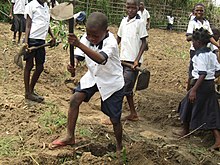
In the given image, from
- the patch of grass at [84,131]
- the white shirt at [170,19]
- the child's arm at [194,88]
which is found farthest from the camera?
the white shirt at [170,19]

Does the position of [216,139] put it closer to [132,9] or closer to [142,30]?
[142,30]

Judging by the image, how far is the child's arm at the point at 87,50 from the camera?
3.60m

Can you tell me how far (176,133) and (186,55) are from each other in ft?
24.7

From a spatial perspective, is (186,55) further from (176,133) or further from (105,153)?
(105,153)

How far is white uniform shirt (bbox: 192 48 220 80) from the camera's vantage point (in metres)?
5.30

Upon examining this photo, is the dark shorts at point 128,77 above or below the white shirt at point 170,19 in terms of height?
A: above

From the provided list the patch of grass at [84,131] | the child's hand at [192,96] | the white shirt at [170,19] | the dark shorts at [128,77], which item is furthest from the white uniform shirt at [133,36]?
A: the white shirt at [170,19]

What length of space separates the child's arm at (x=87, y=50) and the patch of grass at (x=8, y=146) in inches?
49.5

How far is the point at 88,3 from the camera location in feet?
57.4

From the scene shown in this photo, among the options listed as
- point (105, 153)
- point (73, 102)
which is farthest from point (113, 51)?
point (105, 153)

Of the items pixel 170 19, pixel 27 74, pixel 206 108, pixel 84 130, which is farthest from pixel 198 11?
pixel 170 19

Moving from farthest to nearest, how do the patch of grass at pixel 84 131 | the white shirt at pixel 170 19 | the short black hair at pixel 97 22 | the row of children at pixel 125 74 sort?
the white shirt at pixel 170 19 → the patch of grass at pixel 84 131 → the row of children at pixel 125 74 → the short black hair at pixel 97 22

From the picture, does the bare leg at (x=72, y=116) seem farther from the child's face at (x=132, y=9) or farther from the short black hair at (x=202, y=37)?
the short black hair at (x=202, y=37)

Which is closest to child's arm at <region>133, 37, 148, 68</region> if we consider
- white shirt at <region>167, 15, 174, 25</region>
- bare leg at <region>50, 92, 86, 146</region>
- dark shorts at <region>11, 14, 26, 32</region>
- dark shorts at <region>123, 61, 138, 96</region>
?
dark shorts at <region>123, 61, 138, 96</region>
